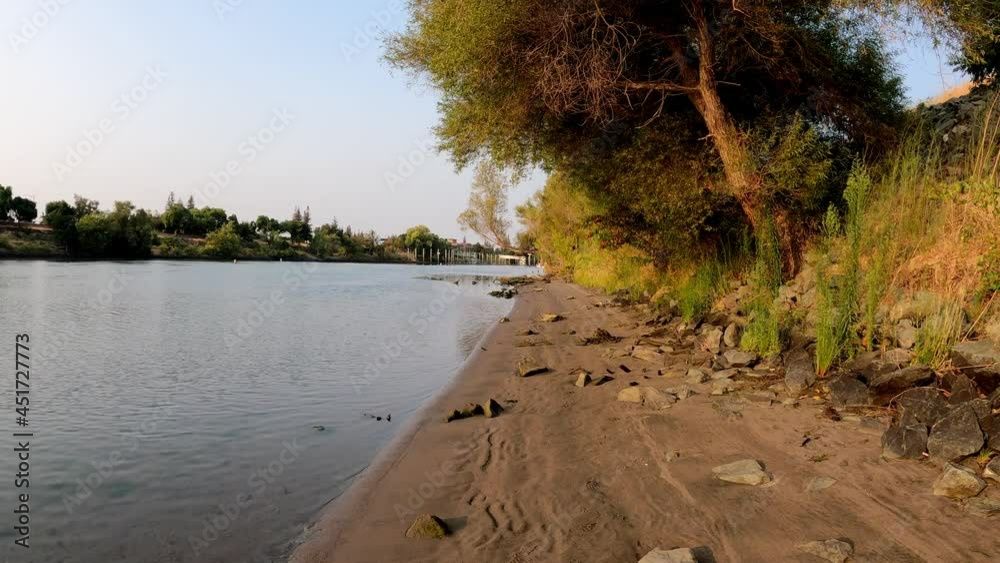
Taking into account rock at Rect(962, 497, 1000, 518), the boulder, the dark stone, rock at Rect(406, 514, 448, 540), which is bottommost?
rock at Rect(406, 514, 448, 540)

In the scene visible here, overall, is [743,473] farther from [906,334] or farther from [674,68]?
[674,68]

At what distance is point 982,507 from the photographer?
3.83 m

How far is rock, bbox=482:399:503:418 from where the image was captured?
305 inches

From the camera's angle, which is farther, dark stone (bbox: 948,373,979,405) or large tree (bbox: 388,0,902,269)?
large tree (bbox: 388,0,902,269)

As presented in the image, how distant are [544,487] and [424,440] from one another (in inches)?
85.7

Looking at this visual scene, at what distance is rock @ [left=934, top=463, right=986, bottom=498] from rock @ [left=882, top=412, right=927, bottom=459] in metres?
0.58

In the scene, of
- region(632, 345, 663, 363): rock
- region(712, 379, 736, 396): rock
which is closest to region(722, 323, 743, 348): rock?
region(632, 345, 663, 363): rock

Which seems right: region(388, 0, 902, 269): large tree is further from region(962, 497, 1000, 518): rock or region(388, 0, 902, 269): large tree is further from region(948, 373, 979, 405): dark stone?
region(962, 497, 1000, 518): rock

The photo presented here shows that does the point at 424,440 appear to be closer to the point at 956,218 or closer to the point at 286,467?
the point at 286,467

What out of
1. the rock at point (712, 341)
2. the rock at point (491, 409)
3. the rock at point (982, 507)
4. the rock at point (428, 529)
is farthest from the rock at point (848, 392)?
the rock at point (428, 529)

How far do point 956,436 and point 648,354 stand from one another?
6078 millimetres

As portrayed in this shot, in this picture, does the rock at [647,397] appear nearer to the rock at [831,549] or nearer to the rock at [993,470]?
the rock at [993,470]

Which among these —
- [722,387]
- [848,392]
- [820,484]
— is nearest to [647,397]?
[722,387]

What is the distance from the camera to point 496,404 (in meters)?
8.06
